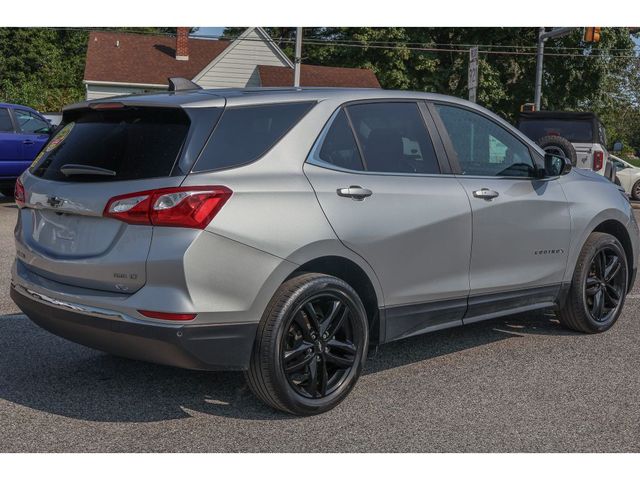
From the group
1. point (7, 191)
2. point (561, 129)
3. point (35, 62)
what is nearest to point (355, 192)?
point (561, 129)

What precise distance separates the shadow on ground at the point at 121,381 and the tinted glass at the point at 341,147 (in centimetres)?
114

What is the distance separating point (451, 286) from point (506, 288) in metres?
0.61

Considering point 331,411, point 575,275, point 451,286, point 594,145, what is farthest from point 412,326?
point 594,145

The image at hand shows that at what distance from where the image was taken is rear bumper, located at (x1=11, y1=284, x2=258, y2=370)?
12.6ft

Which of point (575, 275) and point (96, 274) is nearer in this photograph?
point (96, 274)

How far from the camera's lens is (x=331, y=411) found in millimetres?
4430

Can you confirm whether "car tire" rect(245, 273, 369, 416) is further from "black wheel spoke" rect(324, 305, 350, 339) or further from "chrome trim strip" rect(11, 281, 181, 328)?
"chrome trim strip" rect(11, 281, 181, 328)

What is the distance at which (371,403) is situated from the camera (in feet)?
15.0

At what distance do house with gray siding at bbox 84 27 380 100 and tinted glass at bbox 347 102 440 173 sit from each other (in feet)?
111

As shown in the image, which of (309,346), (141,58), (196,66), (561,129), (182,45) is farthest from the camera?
(141,58)

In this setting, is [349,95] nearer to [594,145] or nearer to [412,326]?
[412,326]

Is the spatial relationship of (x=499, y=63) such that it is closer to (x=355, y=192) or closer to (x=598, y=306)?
(x=598, y=306)

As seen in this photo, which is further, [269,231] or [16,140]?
[16,140]

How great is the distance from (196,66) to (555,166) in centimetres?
3760
